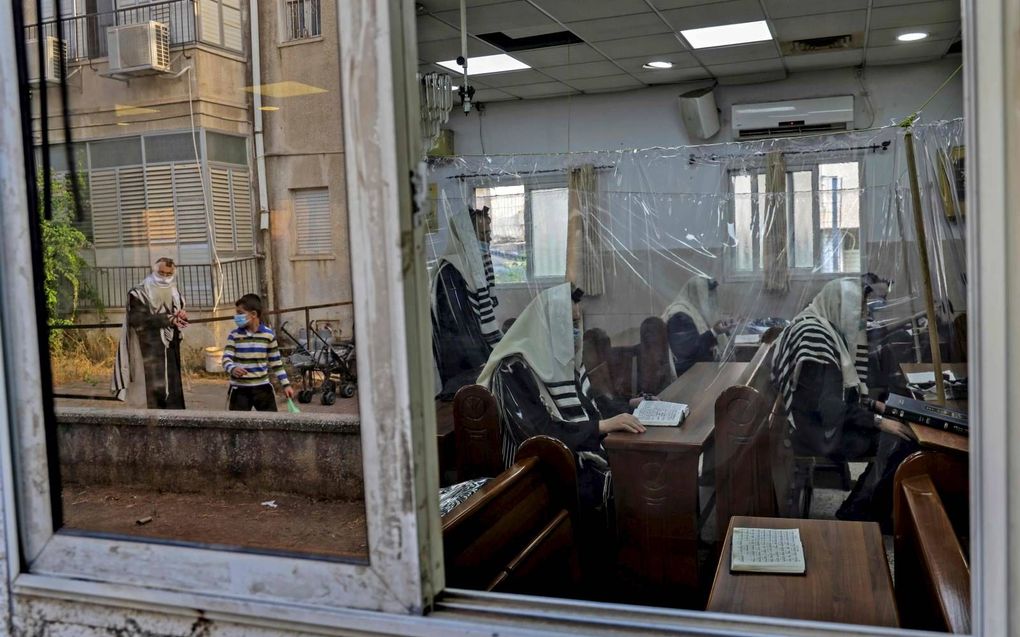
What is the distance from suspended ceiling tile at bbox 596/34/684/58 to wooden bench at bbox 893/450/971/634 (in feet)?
13.0

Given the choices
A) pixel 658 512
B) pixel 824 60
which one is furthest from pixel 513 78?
pixel 658 512

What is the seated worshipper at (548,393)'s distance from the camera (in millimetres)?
3207

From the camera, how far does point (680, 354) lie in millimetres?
5031

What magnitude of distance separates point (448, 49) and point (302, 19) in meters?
4.60

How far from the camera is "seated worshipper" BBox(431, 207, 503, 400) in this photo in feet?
17.1

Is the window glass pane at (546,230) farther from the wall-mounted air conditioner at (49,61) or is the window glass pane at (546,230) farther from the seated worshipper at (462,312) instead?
the wall-mounted air conditioner at (49,61)

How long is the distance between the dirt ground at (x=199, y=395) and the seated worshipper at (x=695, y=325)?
3.65 m

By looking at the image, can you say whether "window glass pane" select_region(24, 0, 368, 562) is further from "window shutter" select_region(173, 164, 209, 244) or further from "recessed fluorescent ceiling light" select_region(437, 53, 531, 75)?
"recessed fluorescent ceiling light" select_region(437, 53, 531, 75)

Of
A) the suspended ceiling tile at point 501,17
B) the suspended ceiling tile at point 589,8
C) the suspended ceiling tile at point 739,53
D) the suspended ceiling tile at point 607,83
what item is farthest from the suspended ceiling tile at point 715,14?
the suspended ceiling tile at point 607,83

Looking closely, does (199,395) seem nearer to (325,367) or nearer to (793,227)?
(325,367)

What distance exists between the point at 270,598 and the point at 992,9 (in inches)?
45.8

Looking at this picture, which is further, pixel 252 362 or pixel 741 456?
pixel 741 456

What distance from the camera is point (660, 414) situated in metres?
3.20

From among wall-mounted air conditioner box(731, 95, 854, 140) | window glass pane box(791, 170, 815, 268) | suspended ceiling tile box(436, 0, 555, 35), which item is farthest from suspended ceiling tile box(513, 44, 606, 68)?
window glass pane box(791, 170, 815, 268)
